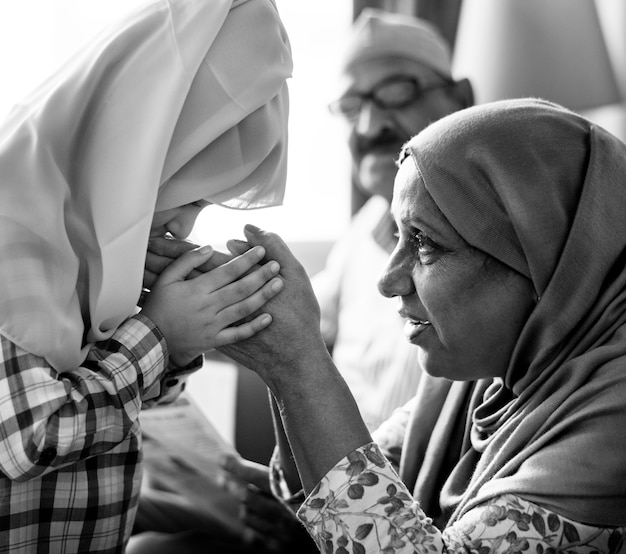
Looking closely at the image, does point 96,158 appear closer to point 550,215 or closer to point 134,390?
point 134,390

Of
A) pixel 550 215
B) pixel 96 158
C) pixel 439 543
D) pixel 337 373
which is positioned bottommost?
pixel 439 543

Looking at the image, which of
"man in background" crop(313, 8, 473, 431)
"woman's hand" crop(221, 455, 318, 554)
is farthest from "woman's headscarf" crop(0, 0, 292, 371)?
"man in background" crop(313, 8, 473, 431)

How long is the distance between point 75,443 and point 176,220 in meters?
0.39

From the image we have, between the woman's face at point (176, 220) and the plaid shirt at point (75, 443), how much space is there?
162 mm

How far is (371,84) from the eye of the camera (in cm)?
254

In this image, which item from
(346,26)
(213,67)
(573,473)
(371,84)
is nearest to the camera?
(573,473)

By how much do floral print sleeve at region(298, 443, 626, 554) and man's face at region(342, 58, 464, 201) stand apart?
1531mm

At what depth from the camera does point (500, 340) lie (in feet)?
3.89

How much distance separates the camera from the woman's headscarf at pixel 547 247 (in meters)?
1.07

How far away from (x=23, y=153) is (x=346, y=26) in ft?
8.50

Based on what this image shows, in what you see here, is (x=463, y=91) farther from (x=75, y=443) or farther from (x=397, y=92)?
(x=75, y=443)

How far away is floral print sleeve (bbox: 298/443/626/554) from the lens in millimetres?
1021

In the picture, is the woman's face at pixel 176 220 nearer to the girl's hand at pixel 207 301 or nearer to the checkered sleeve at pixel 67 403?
the girl's hand at pixel 207 301

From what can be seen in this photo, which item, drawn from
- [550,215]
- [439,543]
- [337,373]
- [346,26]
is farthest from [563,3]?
[439,543]
